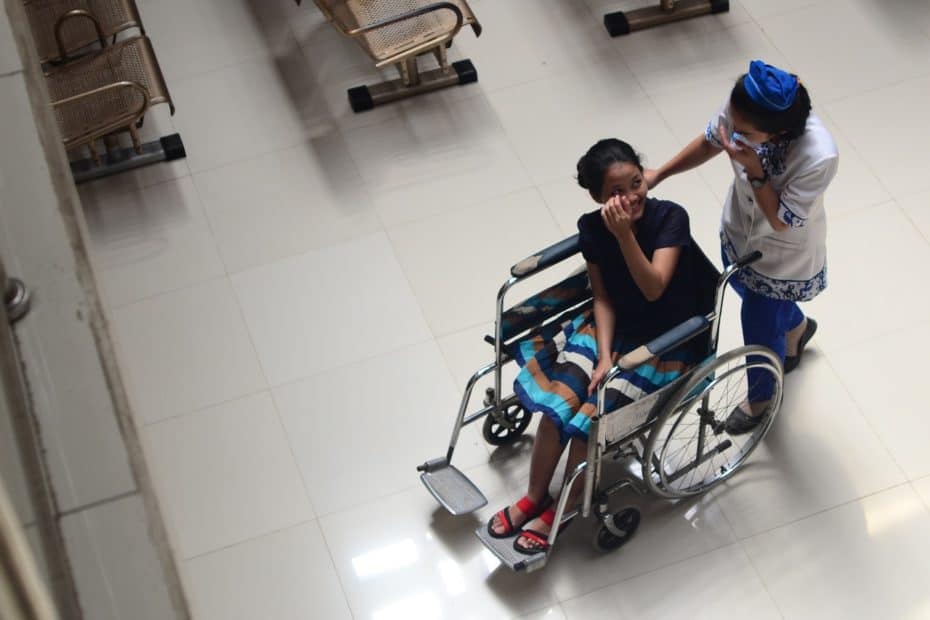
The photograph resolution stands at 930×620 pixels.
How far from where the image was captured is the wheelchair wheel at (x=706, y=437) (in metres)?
3.14

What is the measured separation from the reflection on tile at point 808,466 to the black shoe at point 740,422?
3.4 inches

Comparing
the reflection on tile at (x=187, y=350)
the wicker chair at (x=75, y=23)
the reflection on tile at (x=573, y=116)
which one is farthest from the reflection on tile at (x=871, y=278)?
the wicker chair at (x=75, y=23)

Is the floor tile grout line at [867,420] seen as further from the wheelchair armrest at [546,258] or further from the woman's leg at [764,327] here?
the wheelchair armrest at [546,258]

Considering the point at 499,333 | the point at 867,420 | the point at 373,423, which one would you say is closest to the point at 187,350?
the point at 373,423

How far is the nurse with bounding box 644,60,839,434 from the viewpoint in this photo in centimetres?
280

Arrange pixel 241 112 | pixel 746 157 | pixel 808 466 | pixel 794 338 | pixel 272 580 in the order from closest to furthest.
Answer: pixel 746 157, pixel 272 580, pixel 808 466, pixel 794 338, pixel 241 112

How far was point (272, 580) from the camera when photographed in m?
3.38

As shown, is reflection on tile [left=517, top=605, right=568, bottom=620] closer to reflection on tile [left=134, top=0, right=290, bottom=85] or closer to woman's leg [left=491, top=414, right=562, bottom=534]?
woman's leg [left=491, top=414, right=562, bottom=534]

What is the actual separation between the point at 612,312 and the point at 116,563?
183 centimetres

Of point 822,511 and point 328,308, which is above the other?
point 328,308

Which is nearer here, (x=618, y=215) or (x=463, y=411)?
(x=618, y=215)

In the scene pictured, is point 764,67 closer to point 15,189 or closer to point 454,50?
point 15,189

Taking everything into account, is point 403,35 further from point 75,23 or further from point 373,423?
point 373,423

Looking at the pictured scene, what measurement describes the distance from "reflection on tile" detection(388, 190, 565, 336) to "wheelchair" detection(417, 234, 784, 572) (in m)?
0.44
